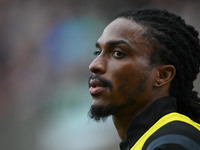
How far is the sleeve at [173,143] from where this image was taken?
1435 mm

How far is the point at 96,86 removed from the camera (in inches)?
75.7

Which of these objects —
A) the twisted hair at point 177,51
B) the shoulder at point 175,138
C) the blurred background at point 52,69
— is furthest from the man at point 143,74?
the blurred background at point 52,69

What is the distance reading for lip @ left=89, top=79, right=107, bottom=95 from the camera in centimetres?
189

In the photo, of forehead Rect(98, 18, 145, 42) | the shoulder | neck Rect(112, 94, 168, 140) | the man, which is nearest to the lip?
the man

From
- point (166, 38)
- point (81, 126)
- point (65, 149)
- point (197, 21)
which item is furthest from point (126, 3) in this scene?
point (166, 38)

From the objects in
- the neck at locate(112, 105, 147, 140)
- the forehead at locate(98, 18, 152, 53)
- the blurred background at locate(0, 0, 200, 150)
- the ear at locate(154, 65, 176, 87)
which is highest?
the blurred background at locate(0, 0, 200, 150)

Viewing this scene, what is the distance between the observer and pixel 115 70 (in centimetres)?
189

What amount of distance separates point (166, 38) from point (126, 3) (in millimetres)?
5658

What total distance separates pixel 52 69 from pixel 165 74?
554 centimetres

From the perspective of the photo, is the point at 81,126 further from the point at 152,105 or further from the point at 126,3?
the point at 152,105

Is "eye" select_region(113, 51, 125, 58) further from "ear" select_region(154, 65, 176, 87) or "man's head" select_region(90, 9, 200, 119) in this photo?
"ear" select_region(154, 65, 176, 87)

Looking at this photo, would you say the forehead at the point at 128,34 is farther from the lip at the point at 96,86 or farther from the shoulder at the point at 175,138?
the shoulder at the point at 175,138

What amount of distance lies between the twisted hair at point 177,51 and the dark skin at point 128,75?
0.04 meters

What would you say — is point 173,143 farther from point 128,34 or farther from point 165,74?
point 128,34
